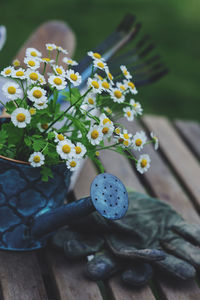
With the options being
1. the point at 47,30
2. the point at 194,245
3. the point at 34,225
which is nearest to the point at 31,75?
the point at 34,225

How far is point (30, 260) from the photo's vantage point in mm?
1066

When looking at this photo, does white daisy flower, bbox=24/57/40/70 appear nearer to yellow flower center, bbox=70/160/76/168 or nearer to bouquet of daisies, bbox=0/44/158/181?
bouquet of daisies, bbox=0/44/158/181

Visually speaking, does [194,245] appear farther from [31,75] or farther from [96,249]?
[31,75]

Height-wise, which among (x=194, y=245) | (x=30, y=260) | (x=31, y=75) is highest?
(x=31, y=75)

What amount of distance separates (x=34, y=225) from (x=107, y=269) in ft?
0.65

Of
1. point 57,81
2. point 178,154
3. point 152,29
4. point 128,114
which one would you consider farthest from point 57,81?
point 152,29

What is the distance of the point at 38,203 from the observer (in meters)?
1.03

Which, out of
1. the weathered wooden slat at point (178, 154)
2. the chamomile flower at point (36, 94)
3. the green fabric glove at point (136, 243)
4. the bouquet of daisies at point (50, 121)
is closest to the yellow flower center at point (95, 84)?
the bouquet of daisies at point (50, 121)

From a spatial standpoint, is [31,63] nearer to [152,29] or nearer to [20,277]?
[20,277]

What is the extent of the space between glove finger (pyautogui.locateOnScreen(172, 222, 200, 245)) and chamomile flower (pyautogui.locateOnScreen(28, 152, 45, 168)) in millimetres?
455

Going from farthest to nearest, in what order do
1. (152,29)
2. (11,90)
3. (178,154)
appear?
(152,29) → (178,154) → (11,90)

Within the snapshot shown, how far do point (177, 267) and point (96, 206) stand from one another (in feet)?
0.95

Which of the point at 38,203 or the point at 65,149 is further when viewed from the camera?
the point at 38,203

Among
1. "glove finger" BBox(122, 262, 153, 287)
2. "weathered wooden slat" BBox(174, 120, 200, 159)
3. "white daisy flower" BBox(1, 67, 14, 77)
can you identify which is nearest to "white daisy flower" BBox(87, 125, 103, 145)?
"white daisy flower" BBox(1, 67, 14, 77)
